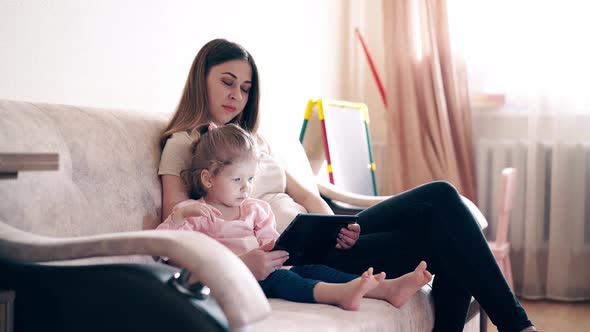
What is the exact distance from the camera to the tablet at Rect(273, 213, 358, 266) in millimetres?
1451

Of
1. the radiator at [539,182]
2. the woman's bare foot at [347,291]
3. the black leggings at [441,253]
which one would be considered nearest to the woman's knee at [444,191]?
the black leggings at [441,253]

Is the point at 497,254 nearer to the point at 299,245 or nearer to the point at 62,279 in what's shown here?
the point at 299,245

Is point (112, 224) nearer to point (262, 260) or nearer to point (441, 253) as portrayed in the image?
point (262, 260)

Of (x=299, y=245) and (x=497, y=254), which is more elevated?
(x=299, y=245)

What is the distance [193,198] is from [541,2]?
2340mm

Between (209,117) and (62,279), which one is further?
(209,117)

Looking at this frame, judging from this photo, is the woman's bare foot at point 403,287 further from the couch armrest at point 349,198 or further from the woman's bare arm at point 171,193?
the couch armrest at point 349,198

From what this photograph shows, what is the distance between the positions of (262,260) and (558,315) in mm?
2022

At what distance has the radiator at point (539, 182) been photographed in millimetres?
3215

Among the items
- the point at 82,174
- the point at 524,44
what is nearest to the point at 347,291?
the point at 82,174

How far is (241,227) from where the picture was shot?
1589 millimetres

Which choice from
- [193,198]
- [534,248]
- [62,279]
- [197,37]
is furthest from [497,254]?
[62,279]

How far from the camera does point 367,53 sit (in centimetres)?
360

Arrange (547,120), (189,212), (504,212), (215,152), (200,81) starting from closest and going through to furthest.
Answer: (189,212)
(215,152)
(200,81)
(504,212)
(547,120)
